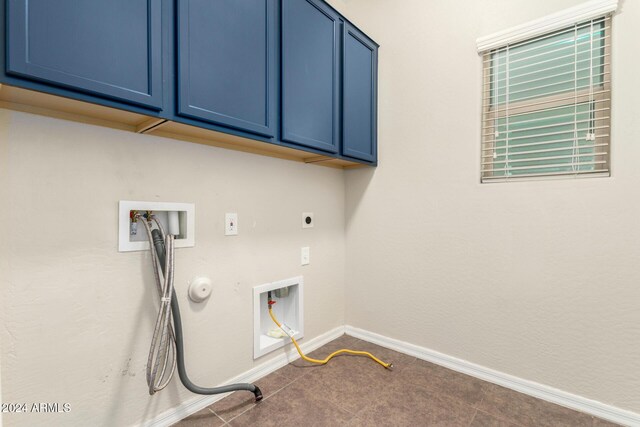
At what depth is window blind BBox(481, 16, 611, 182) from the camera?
4.90 feet

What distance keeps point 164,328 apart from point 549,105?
2.19 meters

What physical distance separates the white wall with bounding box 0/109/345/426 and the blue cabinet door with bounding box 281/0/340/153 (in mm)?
337

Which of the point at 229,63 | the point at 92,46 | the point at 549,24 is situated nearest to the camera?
the point at 92,46

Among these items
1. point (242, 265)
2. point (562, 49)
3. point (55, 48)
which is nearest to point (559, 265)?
point (562, 49)

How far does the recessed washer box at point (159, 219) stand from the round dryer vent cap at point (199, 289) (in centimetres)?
18

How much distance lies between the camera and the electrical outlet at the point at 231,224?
1594 millimetres

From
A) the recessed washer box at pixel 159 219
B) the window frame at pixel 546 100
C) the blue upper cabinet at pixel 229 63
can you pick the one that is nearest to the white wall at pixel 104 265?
the recessed washer box at pixel 159 219

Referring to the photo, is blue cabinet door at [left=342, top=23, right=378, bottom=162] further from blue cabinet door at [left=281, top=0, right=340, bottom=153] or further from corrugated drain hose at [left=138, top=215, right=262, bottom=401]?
corrugated drain hose at [left=138, top=215, right=262, bottom=401]

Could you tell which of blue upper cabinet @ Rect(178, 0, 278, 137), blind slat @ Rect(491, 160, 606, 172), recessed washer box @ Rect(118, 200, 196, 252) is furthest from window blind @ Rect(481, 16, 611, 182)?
recessed washer box @ Rect(118, 200, 196, 252)

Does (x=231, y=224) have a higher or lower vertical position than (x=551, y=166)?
lower

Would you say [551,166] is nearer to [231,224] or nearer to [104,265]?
[231,224]

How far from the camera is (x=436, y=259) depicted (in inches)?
76.7

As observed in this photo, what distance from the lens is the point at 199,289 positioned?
57.1 inches

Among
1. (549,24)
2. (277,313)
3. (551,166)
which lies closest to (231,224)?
(277,313)
